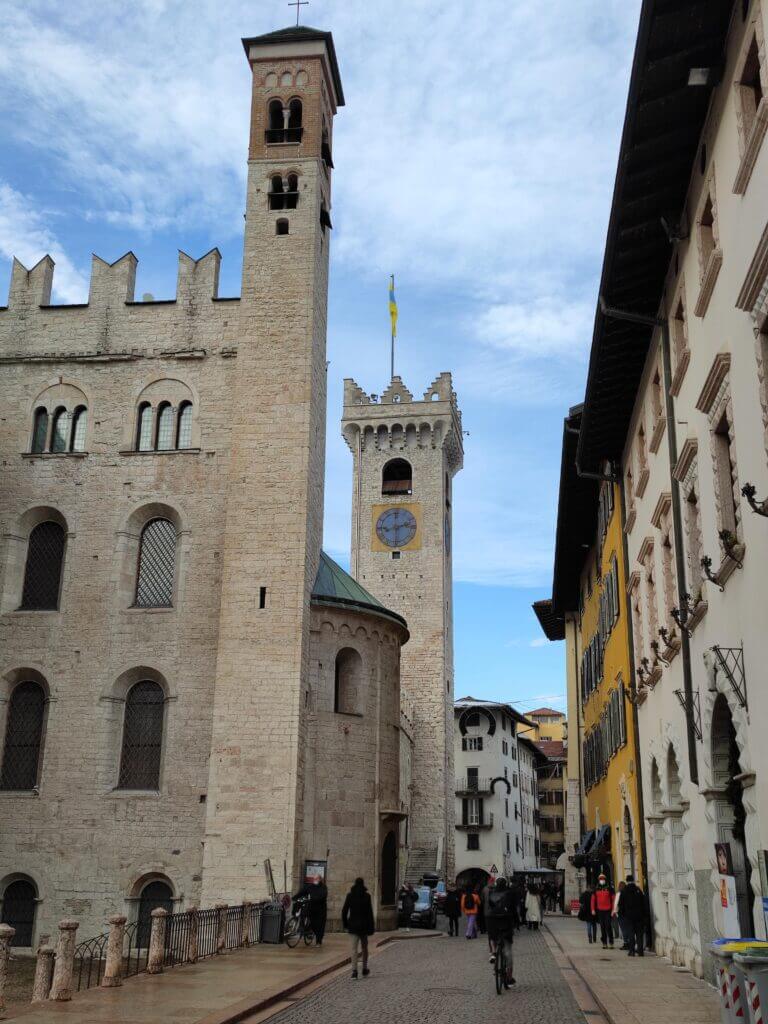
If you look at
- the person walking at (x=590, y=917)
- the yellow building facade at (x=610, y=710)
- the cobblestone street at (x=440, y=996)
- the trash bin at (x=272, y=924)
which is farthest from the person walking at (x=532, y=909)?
the trash bin at (x=272, y=924)

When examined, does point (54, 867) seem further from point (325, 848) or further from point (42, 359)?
point (42, 359)

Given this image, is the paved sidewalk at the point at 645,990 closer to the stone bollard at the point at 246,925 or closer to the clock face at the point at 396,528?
the stone bollard at the point at 246,925

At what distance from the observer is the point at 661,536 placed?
17.9 m

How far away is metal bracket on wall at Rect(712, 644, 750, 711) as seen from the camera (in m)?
11.8

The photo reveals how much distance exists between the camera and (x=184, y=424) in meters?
29.4

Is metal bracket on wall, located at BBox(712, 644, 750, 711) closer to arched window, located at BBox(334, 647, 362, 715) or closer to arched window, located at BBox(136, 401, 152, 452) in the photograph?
arched window, located at BBox(334, 647, 362, 715)

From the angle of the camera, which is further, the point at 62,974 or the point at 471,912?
the point at 471,912

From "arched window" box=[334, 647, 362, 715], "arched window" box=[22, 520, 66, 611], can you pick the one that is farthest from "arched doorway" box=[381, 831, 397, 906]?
"arched window" box=[22, 520, 66, 611]

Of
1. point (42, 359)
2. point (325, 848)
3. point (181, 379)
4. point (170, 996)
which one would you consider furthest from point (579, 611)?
point (170, 996)

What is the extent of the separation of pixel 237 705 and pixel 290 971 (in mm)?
9729

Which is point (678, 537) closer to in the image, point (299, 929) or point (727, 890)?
point (727, 890)

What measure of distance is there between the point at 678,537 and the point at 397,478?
5470 cm

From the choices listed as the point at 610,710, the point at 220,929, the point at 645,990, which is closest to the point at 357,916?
the point at 645,990

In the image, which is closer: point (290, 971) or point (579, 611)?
point (290, 971)
